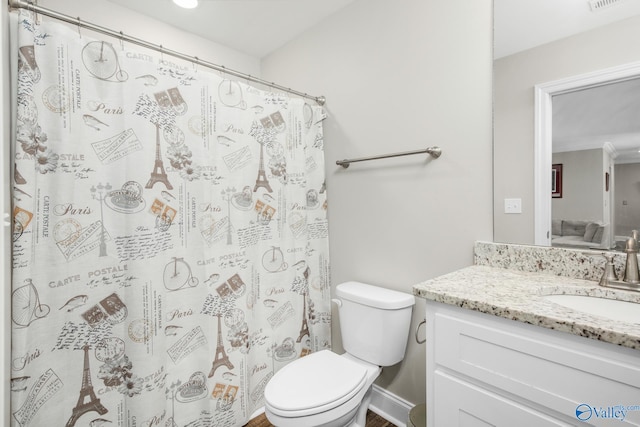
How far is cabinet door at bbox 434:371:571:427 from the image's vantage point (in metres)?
0.82

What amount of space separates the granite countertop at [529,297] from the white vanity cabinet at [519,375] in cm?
4

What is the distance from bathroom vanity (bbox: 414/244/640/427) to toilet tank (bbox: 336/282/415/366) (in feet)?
1.40

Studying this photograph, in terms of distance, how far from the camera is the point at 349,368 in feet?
4.76

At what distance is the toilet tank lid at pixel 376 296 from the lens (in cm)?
150

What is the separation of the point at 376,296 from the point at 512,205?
76 centimetres

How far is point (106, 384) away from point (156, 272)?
0.47 meters

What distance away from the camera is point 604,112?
111 cm

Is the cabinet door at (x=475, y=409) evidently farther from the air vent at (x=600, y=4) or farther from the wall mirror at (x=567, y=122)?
the air vent at (x=600, y=4)

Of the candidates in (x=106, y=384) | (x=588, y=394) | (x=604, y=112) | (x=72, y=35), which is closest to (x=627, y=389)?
(x=588, y=394)

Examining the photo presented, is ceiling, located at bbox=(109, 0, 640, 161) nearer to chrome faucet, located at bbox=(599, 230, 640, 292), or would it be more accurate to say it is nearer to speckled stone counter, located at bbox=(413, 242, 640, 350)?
chrome faucet, located at bbox=(599, 230, 640, 292)

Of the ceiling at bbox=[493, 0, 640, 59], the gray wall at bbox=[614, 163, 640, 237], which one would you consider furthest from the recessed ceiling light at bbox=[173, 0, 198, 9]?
the gray wall at bbox=[614, 163, 640, 237]

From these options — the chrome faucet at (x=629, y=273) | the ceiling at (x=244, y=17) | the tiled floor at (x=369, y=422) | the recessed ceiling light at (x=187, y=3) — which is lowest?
the tiled floor at (x=369, y=422)

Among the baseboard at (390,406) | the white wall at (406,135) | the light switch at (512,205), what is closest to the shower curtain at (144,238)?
the white wall at (406,135)

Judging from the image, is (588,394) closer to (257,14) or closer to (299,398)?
(299,398)
